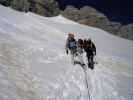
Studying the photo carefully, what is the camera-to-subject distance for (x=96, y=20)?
8819cm

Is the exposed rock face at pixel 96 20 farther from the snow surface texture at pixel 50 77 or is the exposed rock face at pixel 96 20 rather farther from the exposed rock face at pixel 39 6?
the snow surface texture at pixel 50 77

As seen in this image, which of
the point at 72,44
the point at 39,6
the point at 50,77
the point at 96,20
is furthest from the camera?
the point at 96,20

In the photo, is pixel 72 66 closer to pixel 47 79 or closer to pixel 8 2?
pixel 47 79

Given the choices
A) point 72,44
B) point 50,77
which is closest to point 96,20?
point 72,44

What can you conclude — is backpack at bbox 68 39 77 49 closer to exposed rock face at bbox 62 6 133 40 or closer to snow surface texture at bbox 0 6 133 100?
snow surface texture at bbox 0 6 133 100

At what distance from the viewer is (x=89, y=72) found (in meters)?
18.2

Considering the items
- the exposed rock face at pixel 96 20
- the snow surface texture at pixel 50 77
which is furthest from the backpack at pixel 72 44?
the exposed rock face at pixel 96 20

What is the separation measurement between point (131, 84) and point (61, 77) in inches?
217

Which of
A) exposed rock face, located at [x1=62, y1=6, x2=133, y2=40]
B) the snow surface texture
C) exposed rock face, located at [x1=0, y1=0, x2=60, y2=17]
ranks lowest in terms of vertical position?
exposed rock face, located at [x1=62, y1=6, x2=133, y2=40]

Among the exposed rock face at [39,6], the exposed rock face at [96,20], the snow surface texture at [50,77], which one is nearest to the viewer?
the snow surface texture at [50,77]

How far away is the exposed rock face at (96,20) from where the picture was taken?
87.1 metres

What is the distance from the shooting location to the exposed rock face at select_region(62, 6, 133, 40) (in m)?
87.1

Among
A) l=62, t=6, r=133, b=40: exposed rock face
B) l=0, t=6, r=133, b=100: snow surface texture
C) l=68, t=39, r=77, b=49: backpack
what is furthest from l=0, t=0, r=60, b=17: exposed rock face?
l=68, t=39, r=77, b=49: backpack

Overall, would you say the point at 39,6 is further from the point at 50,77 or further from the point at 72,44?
the point at 50,77
